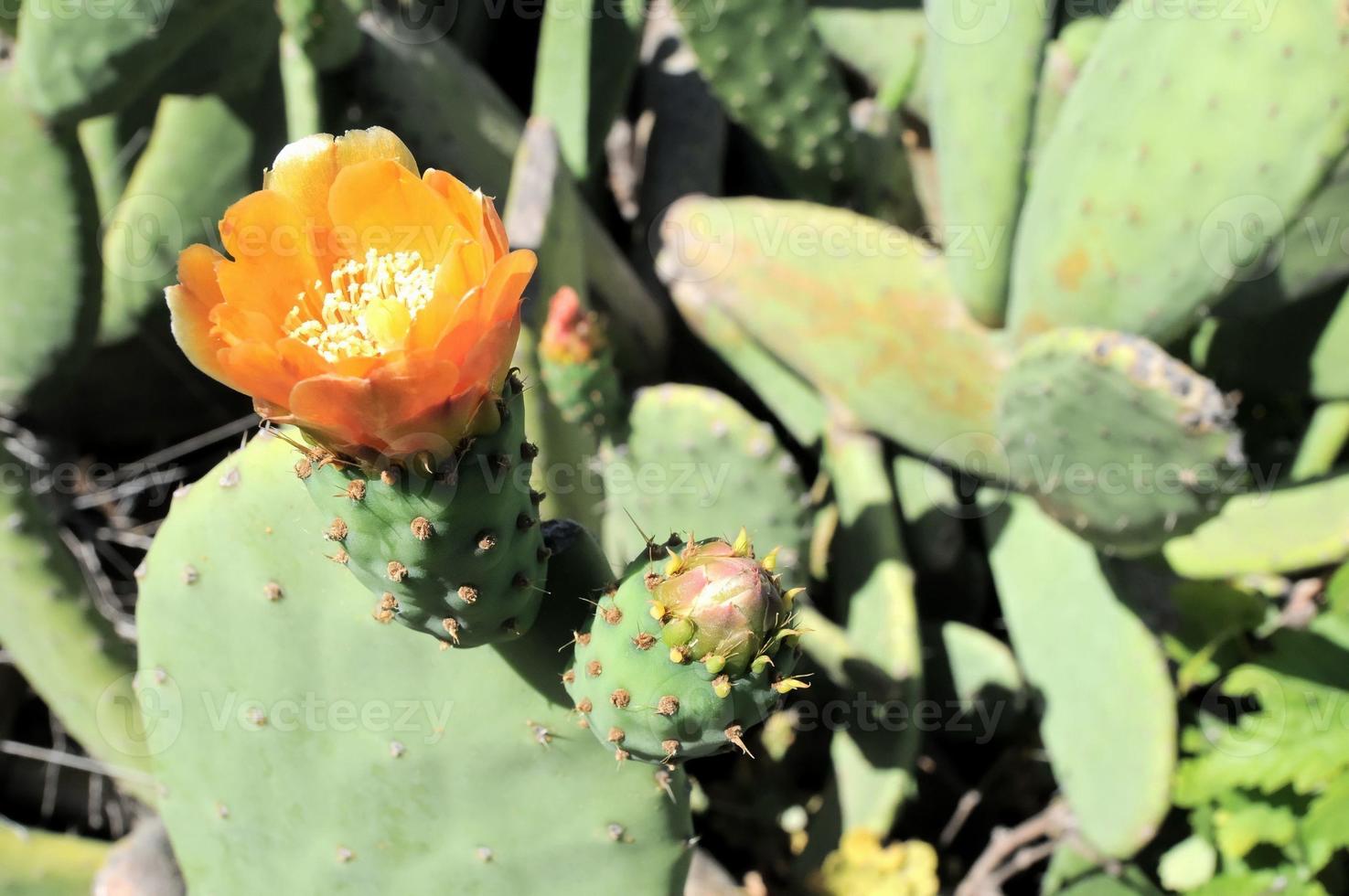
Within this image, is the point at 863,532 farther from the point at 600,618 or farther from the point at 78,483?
the point at 78,483

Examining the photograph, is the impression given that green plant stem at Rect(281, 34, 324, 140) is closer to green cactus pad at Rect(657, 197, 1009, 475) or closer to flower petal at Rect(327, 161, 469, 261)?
green cactus pad at Rect(657, 197, 1009, 475)

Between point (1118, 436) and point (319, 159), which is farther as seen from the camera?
point (1118, 436)

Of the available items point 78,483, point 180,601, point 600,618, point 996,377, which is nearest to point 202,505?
point 180,601

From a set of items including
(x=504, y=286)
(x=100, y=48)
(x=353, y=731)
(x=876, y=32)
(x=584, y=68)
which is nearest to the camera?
(x=504, y=286)

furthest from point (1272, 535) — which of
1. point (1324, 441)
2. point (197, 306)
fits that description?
point (197, 306)

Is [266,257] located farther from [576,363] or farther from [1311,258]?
[1311,258]

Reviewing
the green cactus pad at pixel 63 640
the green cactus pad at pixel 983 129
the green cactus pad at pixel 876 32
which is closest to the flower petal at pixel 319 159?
the green cactus pad at pixel 63 640

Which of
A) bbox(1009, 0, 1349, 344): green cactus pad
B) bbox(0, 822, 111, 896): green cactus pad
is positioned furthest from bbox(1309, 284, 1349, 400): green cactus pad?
bbox(0, 822, 111, 896): green cactus pad
